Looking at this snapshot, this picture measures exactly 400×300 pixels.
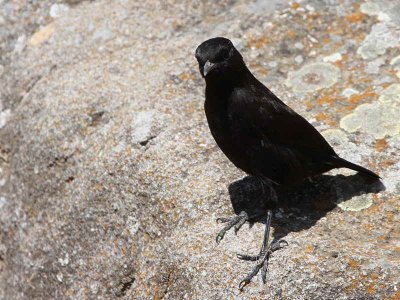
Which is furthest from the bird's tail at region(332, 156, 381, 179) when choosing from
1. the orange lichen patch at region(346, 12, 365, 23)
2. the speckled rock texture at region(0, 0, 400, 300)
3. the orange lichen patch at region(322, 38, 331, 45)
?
the orange lichen patch at region(346, 12, 365, 23)

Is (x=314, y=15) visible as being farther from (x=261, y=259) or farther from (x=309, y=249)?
(x=261, y=259)

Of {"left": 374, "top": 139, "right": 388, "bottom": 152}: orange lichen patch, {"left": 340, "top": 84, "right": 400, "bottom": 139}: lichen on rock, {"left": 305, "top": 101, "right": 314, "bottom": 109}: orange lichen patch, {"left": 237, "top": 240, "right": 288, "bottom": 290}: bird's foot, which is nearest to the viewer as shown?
{"left": 237, "top": 240, "right": 288, "bottom": 290}: bird's foot

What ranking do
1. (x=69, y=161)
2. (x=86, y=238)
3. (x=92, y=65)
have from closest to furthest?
1. (x=86, y=238)
2. (x=69, y=161)
3. (x=92, y=65)

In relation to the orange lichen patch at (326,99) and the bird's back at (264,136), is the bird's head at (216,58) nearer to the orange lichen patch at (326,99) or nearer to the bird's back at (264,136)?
the bird's back at (264,136)

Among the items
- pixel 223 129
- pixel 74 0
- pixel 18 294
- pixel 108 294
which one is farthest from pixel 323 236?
pixel 74 0

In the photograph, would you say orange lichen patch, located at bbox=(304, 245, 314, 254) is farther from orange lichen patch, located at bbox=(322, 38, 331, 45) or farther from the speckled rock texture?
orange lichen patch, located at bbox=(322, 38, 331, 45)

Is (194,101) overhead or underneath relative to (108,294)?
overhead

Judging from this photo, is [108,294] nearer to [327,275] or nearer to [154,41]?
[327,275]
